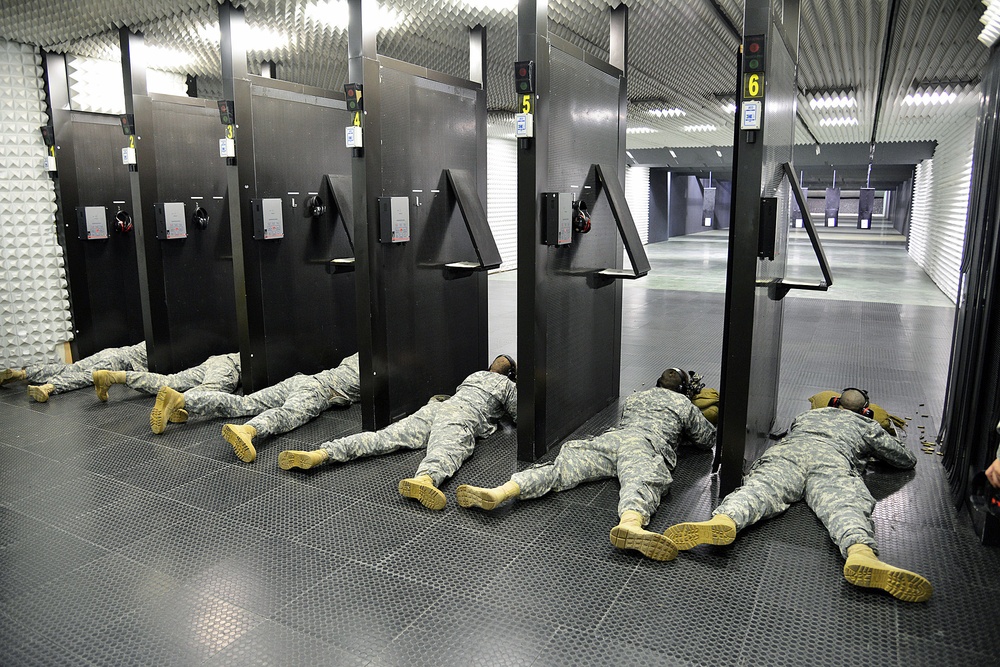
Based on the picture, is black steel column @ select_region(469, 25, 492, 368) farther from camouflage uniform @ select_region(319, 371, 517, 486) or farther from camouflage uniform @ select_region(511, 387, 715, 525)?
camouflage uniform @ select_region(511, 387, 715, 525)

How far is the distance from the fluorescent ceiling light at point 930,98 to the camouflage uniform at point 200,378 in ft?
32.7

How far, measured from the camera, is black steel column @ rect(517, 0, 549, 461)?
162 inches

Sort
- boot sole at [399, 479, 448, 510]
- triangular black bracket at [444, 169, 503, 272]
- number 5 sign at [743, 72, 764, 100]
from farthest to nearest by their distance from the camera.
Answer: triangular black bracket at [444, 169, 503, 272], boot sole at [399, 479, 448, 510], number 5 sign at [743, 72, 764, 100]

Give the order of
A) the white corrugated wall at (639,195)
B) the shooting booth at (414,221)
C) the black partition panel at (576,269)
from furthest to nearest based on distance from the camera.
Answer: the white corrugated wall at (639,195) < the shooting booth at (414,221) < the black partition panel at (576,269)

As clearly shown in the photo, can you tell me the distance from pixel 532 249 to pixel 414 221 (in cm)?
135

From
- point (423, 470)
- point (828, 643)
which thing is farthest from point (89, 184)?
point (828, 643)

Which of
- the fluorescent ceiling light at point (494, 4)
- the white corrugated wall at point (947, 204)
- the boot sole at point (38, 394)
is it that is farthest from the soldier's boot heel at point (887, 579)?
the white corrugated wall at point (947, 204)

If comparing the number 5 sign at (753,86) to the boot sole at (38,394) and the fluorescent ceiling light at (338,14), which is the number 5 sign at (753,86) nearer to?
the fluorescent ceiling light at (338,14)

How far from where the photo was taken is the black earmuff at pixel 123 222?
288 inches

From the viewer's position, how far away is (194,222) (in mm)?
6855

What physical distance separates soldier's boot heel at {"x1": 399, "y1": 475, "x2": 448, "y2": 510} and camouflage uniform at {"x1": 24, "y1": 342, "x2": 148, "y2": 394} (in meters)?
3.74

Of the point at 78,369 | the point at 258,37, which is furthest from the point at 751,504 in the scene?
the point at 258,37

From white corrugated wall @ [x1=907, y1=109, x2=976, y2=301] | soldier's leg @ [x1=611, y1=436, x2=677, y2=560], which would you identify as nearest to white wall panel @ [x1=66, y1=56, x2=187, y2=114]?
soldier's leg @ [x1=611, y1=436, x2=677, y2=560]

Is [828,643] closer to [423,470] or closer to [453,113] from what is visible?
[423,470]
